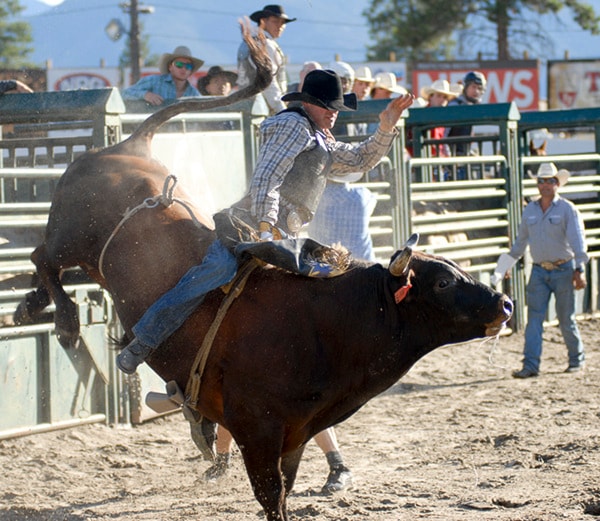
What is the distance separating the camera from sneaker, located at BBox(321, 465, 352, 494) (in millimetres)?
5387

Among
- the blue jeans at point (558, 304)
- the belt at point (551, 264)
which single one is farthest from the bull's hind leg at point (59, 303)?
the belt at point (551, 264)

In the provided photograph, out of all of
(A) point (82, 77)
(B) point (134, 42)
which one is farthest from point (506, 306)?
(A) point (82, 77)

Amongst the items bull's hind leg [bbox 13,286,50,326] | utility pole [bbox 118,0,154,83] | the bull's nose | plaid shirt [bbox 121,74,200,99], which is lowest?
bull's hind leg [bbox 13,286,50,326]

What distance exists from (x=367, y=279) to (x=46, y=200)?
3786 millimetres

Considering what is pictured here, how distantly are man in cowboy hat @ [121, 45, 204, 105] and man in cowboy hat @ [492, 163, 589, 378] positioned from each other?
3034 millimetres

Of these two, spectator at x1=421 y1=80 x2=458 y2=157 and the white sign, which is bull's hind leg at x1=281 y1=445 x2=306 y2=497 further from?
the white sign

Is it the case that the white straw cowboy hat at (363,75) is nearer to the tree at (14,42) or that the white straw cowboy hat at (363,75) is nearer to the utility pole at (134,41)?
the utility pole at (134,41)

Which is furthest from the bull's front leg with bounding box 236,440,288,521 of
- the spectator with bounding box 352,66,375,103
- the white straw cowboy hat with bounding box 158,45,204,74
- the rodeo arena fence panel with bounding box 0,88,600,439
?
the spectator with bounding box 352,66,375,103

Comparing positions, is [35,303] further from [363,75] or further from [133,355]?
[363,75]

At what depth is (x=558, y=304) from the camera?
926 cm

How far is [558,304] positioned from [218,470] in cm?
455

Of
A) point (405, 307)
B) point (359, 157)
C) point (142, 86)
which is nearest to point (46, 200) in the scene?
point (142, 86)

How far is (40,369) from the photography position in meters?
6.53

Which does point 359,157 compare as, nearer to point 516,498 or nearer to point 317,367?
point 317,367
